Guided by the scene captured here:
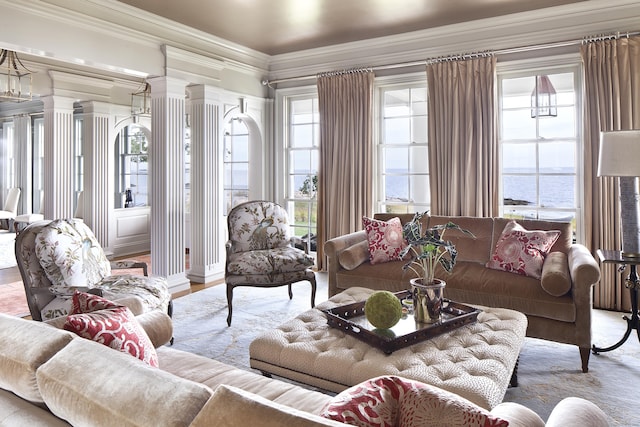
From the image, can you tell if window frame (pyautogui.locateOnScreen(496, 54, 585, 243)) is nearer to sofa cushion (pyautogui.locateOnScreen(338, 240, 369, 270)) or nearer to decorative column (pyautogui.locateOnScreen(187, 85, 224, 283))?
sofa cushion (pyautogui.locateOnScreen(338, 240, 369, 270))

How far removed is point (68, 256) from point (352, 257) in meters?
2.14

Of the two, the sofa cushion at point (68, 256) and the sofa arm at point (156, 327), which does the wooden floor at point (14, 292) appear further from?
the sofa arm at point (156, 327)

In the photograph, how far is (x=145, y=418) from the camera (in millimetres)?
928

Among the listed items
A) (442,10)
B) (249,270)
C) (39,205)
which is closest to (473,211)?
(442,10)

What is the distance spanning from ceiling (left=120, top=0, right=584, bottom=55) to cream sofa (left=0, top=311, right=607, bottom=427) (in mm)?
3688

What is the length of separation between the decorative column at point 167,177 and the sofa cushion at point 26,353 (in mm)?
3694

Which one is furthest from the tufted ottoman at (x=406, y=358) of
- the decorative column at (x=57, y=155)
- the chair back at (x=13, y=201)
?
the chair back at (x=13, y=201)

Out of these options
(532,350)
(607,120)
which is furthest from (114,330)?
(607,120)

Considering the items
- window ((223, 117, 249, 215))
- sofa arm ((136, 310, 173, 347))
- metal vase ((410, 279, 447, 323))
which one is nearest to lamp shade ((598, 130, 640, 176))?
metal vase ((410, 279, 447, 323))

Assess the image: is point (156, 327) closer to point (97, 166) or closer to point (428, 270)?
point (428, 270)

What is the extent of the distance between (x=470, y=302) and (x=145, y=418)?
9.57 ft

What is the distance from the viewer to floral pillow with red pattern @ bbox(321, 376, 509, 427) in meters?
0.96

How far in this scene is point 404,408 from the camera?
1006mm

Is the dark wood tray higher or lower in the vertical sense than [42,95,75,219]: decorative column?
lower
